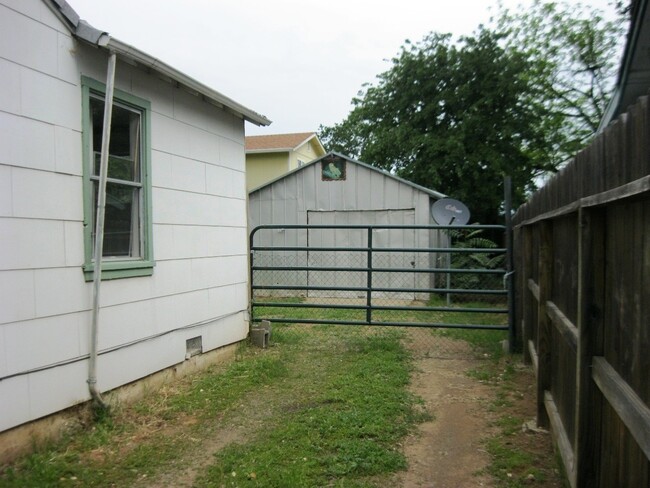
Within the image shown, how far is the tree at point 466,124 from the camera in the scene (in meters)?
17.9

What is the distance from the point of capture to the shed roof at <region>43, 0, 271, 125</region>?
374 centimetres

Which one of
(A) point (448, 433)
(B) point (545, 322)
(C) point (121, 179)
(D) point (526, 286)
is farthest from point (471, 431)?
(C) point (121, 179)

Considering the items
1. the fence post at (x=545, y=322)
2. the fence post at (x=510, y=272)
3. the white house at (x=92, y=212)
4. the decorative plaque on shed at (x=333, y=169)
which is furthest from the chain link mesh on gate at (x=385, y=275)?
the fence post at (x=545, y=322)

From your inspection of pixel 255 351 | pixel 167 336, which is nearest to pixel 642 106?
pixel 167 336

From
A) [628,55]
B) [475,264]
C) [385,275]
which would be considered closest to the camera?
[628,55]

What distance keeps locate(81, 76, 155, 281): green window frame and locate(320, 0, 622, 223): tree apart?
14.5 meters

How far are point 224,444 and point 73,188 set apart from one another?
2.26 metres

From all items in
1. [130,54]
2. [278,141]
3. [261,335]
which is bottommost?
[261,335]

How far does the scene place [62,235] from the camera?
365 centimetres

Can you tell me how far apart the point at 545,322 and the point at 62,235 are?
12.1ft

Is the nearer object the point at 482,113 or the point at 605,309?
the point at 605,309

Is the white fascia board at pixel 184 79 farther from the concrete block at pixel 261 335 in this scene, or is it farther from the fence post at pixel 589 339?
the fence post at pixel 589 339

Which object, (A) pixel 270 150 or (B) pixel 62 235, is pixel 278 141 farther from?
(B) pixel 62 235

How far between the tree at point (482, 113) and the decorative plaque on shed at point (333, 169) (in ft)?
21.0
